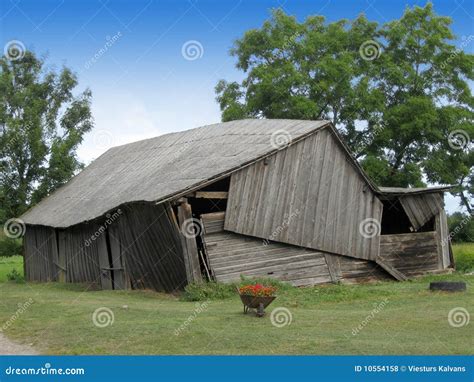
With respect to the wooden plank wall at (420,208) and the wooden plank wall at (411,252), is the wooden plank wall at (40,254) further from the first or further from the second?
the wooden plank wall at (420,208)

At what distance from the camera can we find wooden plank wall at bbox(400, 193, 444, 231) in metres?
26.8

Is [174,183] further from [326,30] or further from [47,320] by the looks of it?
[326,30]

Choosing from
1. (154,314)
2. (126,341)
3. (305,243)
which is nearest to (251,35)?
(305,243)

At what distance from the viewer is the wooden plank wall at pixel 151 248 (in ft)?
69.5

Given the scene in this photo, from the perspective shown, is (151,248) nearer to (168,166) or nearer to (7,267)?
(168,166)

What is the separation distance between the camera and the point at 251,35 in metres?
46.8

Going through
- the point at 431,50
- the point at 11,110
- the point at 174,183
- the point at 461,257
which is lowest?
the point at 461,257

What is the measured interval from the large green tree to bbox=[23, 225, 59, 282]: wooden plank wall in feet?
52.5

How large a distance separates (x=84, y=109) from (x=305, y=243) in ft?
73.5

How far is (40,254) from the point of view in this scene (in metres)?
33.5

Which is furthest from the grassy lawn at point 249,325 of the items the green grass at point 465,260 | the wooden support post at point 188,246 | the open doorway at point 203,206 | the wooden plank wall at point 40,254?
the wooden plank wall at point 40,254

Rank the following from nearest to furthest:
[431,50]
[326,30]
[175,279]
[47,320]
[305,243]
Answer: [47,320] → [175,279] → [305,243] → [431,50] → [326,30]

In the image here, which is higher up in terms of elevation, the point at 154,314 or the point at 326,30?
the point at 326,30

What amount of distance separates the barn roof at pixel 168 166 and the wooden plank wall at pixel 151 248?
0.65 metres
